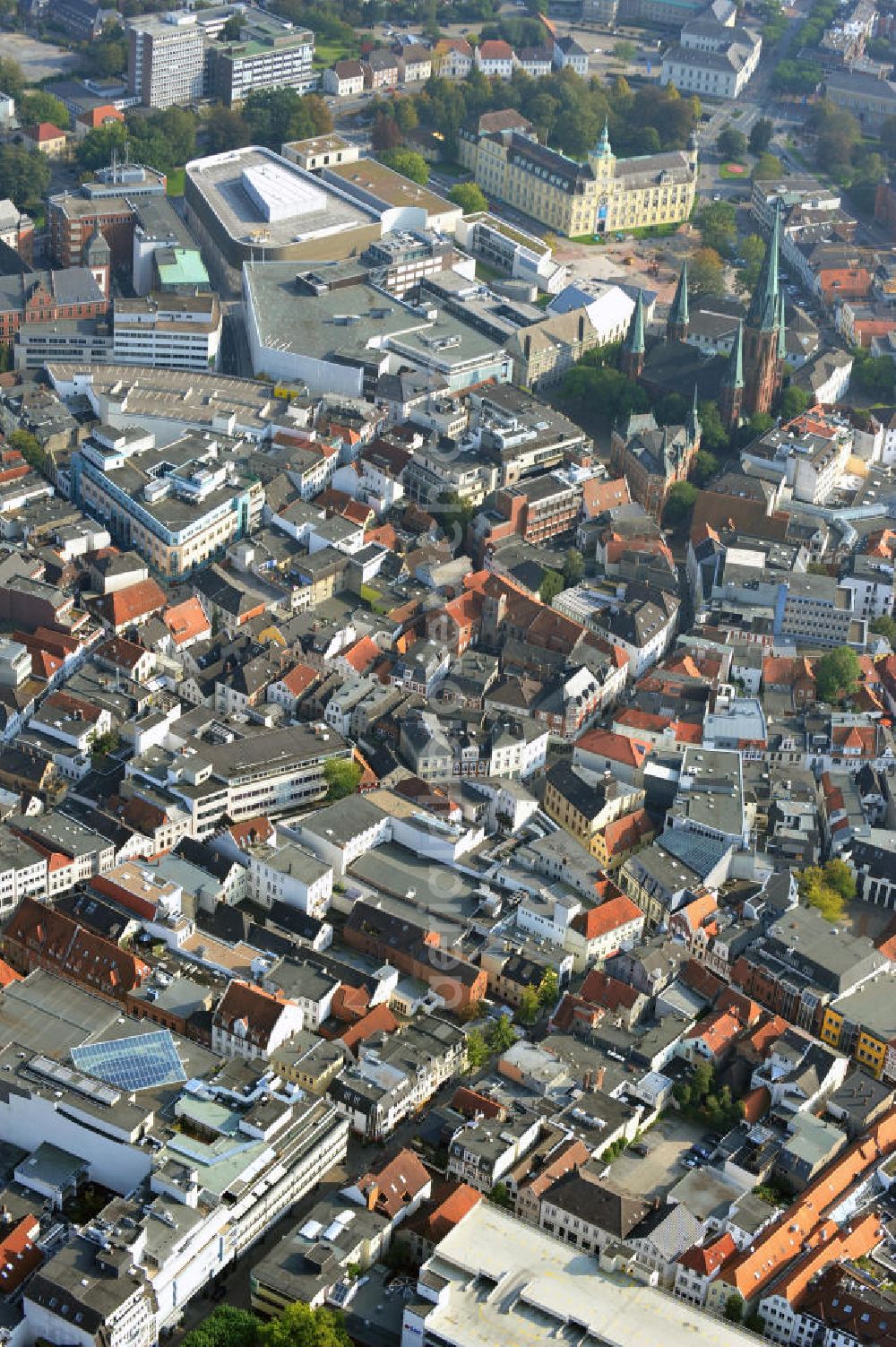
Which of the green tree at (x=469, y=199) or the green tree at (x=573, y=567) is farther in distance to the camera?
the green tree at (x=469, y=199)

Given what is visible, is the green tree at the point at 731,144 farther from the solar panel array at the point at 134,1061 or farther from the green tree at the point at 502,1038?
the solar panel array at the point at 134,1061

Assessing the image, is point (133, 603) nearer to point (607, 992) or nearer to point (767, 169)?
point (607, 992)

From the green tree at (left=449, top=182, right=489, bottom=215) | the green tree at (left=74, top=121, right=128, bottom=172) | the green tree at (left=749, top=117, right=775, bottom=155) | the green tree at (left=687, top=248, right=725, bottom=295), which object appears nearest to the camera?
the green tree at (left=687, top=248, right=725, bottom=295)

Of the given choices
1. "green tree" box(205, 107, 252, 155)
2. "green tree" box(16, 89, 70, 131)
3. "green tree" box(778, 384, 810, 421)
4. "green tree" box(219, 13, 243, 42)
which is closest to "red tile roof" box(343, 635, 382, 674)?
"green tree" box(778, 384, 810, 421)

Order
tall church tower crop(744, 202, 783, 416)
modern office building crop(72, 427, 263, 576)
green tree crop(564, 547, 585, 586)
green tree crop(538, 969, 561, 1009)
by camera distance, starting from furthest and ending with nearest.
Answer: tall church tower crop(744, 202, 783, 416) < green tree crop(564, 547, 585, 586) < modern office building crop(72, 427, 263, 576) < green tree crop(538, 969, 561, 1009)

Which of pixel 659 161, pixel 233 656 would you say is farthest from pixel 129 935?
pixel 659 161

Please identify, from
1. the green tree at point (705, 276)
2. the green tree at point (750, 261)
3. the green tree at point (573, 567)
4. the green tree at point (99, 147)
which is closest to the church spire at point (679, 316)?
the green tree at point (705, 276)

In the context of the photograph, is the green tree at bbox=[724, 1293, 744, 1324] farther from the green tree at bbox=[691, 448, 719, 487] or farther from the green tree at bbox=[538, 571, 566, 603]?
the green tree at bbox=[691, 448, 719, 487]
